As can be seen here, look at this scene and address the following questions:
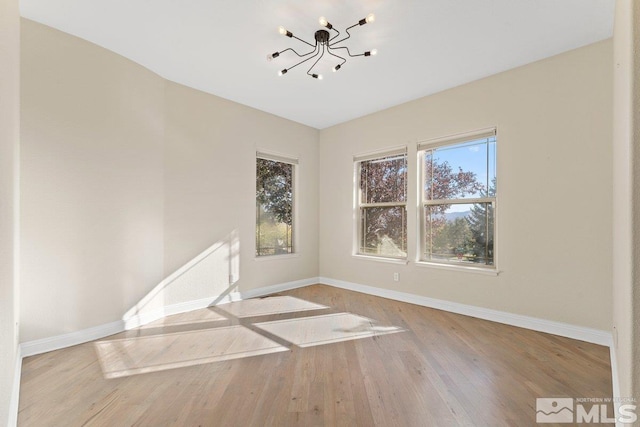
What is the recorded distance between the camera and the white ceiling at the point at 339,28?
2.34 metres

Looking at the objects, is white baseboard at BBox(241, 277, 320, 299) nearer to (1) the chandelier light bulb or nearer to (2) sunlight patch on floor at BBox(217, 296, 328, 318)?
(2) sunlight patch on floor at BBox(217, 296, 328, 318)

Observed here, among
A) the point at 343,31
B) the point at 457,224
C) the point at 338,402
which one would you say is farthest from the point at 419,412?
the point at 343,31

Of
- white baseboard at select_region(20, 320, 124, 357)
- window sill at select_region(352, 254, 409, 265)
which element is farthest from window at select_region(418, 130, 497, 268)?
white baseboard at select_region(20, 320, 124, 357)

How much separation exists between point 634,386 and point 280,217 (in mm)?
4256

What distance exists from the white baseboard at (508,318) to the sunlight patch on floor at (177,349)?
2168mm

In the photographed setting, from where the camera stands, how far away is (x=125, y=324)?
3072mm

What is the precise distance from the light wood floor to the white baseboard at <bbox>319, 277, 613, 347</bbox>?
12cm

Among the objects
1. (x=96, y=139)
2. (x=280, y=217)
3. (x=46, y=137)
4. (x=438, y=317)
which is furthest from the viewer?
(x=280, y=217)

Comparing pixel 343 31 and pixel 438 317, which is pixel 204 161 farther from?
pixel 438 317

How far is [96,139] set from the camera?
2.88 m

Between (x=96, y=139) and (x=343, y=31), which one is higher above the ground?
(x=343, y=31)

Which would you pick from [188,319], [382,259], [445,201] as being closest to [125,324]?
[188,319]

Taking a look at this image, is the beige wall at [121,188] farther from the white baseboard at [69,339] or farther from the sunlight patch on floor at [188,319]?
the sunlight patch on floor at [188,319]

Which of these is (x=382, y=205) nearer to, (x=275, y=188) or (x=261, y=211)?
(x=275, y=188)
